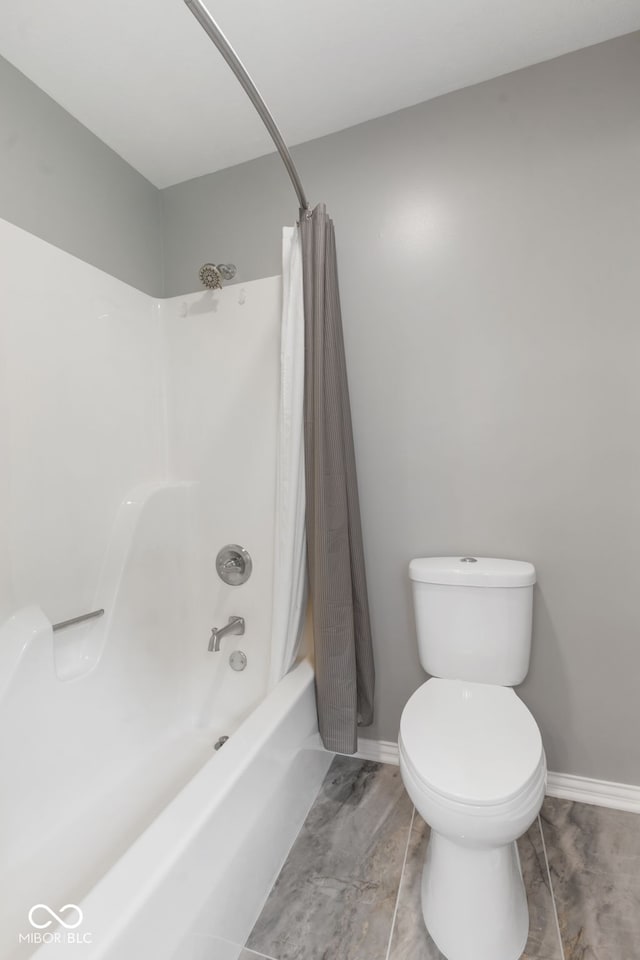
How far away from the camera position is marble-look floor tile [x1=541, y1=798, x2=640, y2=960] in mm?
1019

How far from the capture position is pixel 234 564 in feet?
5.69

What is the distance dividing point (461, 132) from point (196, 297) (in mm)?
1152

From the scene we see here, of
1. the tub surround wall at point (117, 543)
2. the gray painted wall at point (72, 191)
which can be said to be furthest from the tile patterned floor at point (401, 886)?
the gray painted wall at point (72, 191)

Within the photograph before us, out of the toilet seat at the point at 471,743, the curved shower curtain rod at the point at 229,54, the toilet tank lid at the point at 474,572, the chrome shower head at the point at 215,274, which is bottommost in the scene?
the toilet seat at the point at 471,743

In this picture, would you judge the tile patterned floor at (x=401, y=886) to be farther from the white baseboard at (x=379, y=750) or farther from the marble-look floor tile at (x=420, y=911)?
the white baseboard at (x=379, y=750)

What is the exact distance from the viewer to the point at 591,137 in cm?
138

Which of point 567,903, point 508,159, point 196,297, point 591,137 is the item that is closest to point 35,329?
point 196,297

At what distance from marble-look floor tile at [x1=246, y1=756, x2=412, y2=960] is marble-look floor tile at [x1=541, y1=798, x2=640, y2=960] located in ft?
1.39

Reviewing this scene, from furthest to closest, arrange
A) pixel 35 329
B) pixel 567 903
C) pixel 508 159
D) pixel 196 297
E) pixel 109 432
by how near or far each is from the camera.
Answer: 1. pixel 196 297
2. pixel 109 432
3. pixel 508 159
4. pixel 35 329
5. pixel 567 903

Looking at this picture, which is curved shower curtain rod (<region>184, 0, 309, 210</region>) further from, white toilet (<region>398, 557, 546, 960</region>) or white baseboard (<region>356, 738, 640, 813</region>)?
white baseboard (<region>356, 738, 640, 813</region>)

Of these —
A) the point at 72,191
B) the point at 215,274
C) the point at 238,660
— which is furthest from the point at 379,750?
the point at 72,191

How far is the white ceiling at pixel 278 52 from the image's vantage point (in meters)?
1.24

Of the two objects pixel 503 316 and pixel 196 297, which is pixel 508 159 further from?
pixel 196 297

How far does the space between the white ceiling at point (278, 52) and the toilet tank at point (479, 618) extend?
1.64 meters
